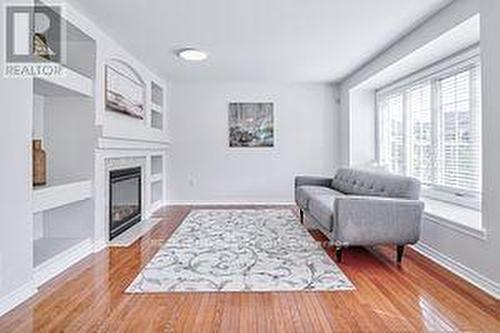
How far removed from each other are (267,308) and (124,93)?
3.45 m

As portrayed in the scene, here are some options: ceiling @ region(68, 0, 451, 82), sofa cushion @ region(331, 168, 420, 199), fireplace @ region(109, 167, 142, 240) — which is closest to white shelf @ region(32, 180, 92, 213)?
fireplace @ region(109, 167, 142, 240)

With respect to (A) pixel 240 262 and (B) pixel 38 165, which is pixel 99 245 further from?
(A) pixel 240 262

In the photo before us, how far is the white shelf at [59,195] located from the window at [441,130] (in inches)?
151

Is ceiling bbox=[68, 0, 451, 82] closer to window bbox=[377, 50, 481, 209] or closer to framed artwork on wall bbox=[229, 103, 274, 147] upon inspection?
window bbox=[377, 50, 481, 209]

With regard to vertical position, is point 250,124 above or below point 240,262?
above

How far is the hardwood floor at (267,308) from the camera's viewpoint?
82.9 inches

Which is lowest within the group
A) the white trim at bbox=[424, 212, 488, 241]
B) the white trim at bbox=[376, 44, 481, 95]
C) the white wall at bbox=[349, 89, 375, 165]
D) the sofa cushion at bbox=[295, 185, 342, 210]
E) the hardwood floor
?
the hardwood floor

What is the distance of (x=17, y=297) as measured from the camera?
7.89ft

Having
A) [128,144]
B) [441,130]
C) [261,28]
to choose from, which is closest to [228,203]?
[128,144]

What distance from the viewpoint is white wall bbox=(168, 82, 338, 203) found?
692 cm

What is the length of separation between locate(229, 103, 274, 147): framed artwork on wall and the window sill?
348 centimetres

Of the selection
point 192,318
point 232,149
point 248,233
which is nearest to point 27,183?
point 192,318

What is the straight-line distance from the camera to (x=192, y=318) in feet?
7.25

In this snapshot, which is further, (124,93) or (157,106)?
(157,106)
